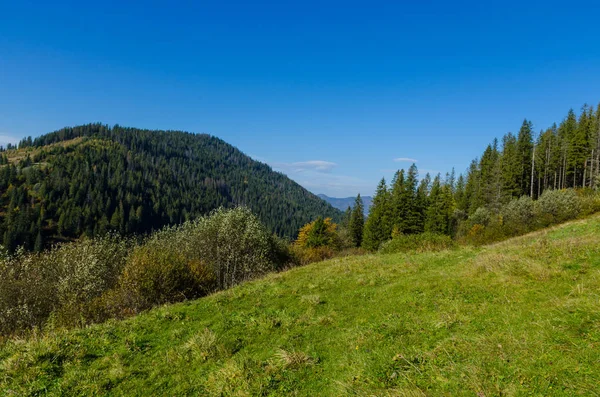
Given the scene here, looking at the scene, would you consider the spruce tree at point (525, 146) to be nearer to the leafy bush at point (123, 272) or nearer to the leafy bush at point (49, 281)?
the leafy bush at point (123, 272)

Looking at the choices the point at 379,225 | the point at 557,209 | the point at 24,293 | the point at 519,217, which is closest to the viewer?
the point at 24,293

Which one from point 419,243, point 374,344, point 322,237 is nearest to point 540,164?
point 322,237

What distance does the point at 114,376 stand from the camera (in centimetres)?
719

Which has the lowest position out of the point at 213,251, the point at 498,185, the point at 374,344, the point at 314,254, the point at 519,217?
the point at 314,254

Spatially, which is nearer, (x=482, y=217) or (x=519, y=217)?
(x=519, y=217)

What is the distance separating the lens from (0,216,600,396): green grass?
16.6 ft

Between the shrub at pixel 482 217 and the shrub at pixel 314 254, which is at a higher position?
the shrub at pixel 482 217

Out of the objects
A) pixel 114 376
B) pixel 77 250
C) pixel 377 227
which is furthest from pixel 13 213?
pixel 114 376

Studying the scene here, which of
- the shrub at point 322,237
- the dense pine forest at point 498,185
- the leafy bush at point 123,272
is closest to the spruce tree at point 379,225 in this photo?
the dense pine forest at point 498,185

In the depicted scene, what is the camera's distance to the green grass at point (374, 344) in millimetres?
5047

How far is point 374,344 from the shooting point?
22.9 feet

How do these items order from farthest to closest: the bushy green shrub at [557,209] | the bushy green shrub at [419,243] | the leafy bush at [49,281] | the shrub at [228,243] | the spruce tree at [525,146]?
the spruce tree at [525,146] < the shrub at [228,243] < the bushy green shrub at [557,209] < the leafy bush at [49,281] < the bushy green shrub at [419,243]

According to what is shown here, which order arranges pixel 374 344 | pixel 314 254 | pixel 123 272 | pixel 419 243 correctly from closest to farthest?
pixel 374 344 → pixel 123 272 → pixel 419 243 → pixel 314 254

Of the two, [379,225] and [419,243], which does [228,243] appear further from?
[379,225]
